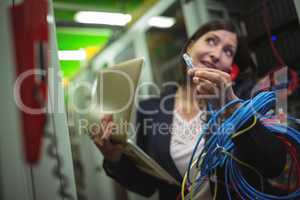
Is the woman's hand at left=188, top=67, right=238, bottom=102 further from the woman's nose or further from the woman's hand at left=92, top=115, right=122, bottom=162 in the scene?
the woman's hand at left=92, top=115, right=122, bottom=162

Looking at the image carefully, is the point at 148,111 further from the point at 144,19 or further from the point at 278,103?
the point at 144,19

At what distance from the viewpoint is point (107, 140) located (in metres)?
0.87

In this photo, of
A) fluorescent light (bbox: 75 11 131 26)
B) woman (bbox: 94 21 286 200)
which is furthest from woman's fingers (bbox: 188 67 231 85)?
fluorescent light (bbox: 75 11 131 26)

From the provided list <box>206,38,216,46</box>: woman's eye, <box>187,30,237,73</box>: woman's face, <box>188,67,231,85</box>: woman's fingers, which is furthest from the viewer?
<box>206,38,216,46</box>: woman's eye

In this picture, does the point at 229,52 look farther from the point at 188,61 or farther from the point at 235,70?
the point at 188,61

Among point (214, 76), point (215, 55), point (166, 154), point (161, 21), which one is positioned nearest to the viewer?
point (214, 76)

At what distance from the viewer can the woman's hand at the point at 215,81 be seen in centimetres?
68

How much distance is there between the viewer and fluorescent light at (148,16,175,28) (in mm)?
1799

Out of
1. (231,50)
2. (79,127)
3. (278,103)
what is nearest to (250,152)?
(278,103)

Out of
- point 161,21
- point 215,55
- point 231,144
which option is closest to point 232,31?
point 215,55

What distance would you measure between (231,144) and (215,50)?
0.33m

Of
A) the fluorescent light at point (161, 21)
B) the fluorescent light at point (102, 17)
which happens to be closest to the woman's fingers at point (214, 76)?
the fluorescent light at point (161, 21)

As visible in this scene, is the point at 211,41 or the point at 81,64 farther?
the point at 81,64

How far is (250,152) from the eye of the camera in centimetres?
74
